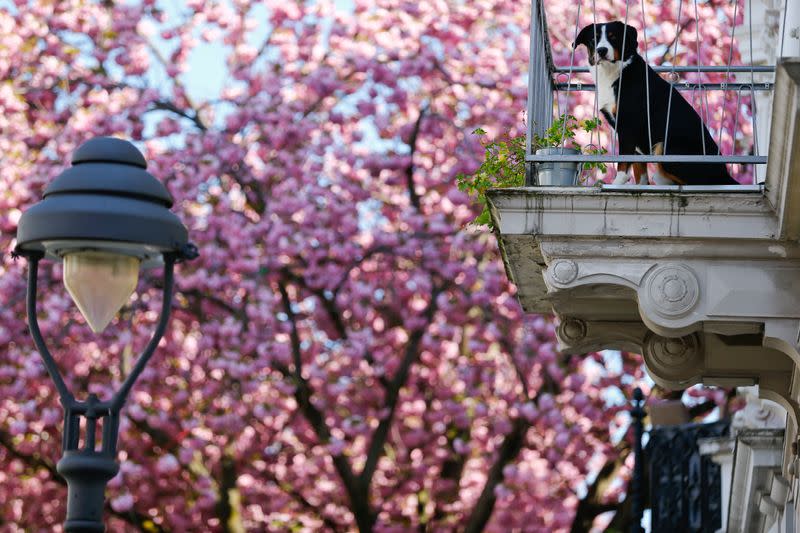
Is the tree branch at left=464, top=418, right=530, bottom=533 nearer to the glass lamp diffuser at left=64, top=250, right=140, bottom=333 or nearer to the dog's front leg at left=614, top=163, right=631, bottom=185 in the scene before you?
the glass lamp diffuser at left=64, top=250, right=140, bottom=333

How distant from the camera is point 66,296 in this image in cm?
2006

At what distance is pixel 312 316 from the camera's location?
21344 mm

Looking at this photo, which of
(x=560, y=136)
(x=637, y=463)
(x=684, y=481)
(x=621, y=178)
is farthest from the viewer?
(x=684, y=481)

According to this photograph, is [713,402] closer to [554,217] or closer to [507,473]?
[507,473]

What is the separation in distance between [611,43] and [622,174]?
0.85 meters

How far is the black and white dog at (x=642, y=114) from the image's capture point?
7.86 metres

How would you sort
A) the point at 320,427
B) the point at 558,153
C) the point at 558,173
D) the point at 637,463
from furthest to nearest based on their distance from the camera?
1. the point at 320,427
2. the point at 637,463
3. the point at 558,153
4. the point at 558,173

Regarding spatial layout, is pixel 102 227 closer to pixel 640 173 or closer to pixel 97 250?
pixel 97 250

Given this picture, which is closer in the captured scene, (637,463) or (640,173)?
(640,173)

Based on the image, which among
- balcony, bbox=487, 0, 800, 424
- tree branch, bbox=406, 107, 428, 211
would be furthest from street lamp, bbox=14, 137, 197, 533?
tree branch, bbox=406, 107, 428, 211

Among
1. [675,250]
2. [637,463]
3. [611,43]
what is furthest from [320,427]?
[675,250]

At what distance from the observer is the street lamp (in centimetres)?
783

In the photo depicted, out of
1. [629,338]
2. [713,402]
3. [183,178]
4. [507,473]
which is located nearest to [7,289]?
[183,178]

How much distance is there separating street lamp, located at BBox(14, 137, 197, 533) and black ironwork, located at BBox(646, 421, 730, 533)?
799cm
